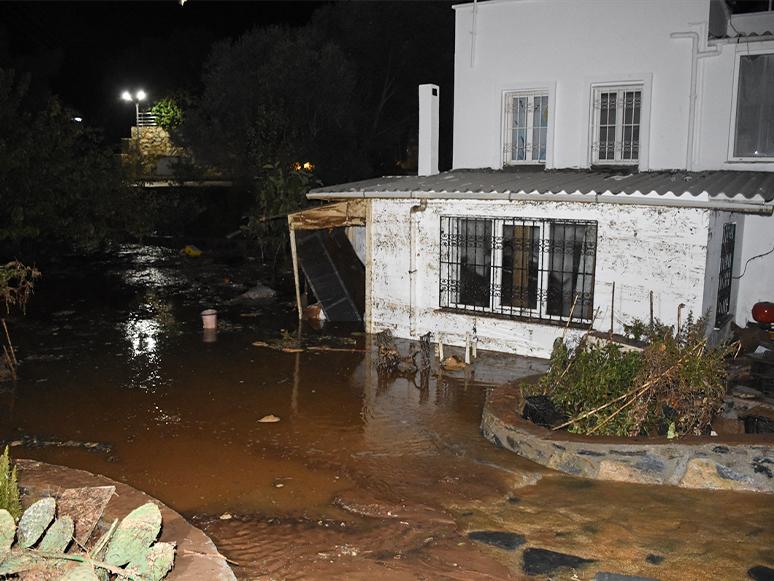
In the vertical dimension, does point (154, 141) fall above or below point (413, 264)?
above

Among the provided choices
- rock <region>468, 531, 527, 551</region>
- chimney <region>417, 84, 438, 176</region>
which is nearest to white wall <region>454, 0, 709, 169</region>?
chimney <region>417, 84, 438, 176</region>

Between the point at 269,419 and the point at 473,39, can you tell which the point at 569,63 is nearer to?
the point at 473,39

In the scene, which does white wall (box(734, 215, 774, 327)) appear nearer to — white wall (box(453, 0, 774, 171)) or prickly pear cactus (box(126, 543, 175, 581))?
white wall (box(453, 0, 774, 171))

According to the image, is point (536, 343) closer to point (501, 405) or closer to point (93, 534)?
point (501, 405)

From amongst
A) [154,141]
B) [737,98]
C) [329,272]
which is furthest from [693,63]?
[154,141]

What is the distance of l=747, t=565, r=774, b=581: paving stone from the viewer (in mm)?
4352

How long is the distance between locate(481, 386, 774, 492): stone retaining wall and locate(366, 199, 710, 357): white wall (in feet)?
12.3

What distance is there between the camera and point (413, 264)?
1146 centimetres

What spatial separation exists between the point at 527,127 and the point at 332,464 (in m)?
8.59

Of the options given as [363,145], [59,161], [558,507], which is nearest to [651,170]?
[558,507]

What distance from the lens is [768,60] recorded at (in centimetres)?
1073

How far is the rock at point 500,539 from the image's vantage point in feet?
16.0

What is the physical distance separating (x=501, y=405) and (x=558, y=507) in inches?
69.6

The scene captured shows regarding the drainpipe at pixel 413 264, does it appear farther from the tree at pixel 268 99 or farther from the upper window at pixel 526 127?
the tree at pixel 268 99
